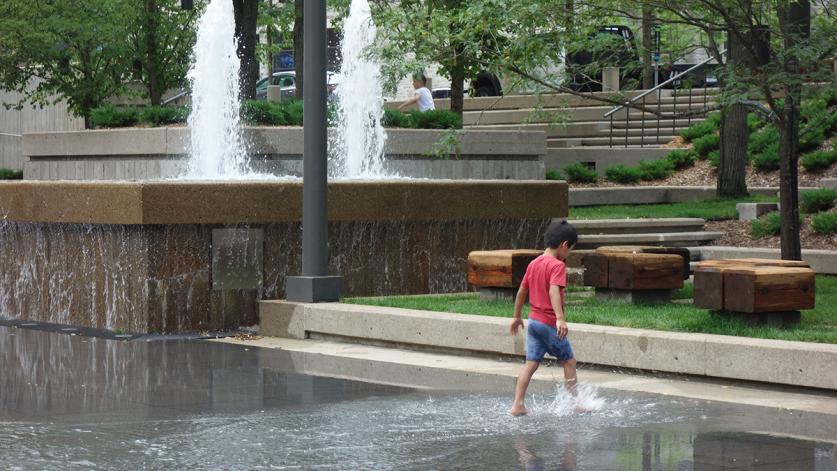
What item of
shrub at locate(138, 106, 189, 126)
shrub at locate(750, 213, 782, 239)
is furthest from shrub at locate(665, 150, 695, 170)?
shrub at locate(138, 106, 189, 126)

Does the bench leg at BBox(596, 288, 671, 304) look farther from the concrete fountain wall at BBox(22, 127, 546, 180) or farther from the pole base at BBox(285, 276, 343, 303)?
the concrete fountain wall at BBox(22, 127, 546, 180)

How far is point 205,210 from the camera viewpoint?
47.2ft

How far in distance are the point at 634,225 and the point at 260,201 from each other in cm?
640

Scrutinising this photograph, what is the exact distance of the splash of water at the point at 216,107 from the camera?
59.5 feet

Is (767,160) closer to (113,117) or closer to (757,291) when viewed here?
(113,117)

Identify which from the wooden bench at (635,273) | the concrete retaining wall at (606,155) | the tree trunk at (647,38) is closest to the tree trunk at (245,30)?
the concrete retaining wall at (606,155)

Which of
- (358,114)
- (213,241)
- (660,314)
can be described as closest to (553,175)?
(358,114)

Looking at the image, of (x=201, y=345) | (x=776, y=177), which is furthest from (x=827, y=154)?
(x=201, y=345)

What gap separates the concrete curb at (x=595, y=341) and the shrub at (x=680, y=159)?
13.3 meters

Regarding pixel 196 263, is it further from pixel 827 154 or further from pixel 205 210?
pixel 827 154

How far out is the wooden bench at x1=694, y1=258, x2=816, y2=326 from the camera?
36.2 feet

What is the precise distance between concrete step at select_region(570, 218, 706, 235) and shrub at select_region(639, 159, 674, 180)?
5.30 metres

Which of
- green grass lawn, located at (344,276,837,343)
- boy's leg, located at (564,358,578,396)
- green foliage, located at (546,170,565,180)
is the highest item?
green foliage, located at (546,170,565,180)

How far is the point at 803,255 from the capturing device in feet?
54.8
